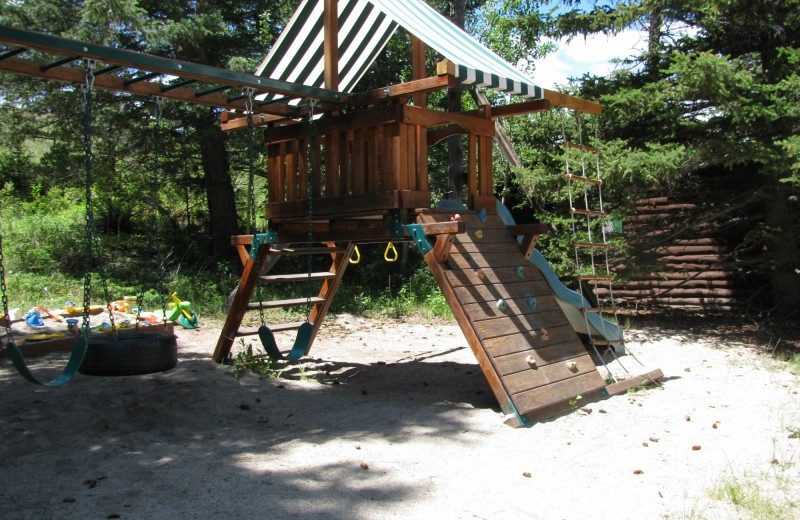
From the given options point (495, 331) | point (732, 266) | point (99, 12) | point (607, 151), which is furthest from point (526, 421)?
point (99, 12)

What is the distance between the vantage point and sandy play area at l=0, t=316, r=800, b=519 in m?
3.84

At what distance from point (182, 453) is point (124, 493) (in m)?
0.81

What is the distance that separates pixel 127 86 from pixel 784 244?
875 centimetres

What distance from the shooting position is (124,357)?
16.9ft

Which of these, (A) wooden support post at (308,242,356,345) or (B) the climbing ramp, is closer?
(B) the climbing ramp

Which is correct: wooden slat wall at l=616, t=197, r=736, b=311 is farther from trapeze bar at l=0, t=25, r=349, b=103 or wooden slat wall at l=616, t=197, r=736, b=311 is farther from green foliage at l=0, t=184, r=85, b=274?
green foliage at l=0, t=184, r=85, b=274

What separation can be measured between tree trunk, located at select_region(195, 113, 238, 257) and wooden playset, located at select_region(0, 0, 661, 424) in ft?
21.4

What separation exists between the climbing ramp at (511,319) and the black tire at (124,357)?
90.6 inches

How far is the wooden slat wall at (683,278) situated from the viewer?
1142 cm

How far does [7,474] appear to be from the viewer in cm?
420

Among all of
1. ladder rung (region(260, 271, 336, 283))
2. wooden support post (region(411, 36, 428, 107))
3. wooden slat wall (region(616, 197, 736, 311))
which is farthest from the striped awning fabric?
wooden slat wall (region(616, 197, 736, 311))

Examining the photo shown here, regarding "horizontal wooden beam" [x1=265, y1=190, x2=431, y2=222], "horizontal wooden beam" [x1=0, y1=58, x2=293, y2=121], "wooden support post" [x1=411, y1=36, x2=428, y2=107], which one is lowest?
"horizontal wooden beam" [x1=265, y1=190, x2=431, y2=222]

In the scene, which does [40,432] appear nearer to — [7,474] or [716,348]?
[7,474]

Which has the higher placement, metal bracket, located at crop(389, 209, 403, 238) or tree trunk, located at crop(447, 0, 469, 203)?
tree trunk, located at crop(447, 0, 469, 203)
